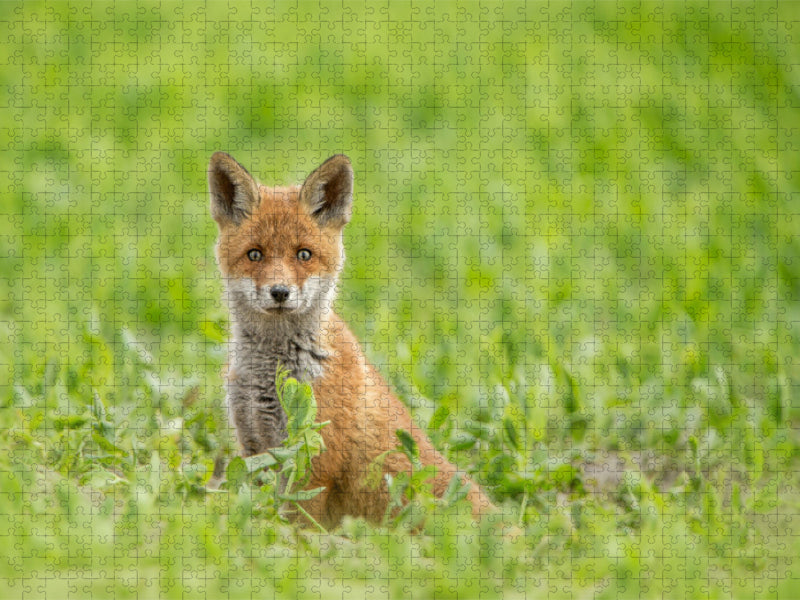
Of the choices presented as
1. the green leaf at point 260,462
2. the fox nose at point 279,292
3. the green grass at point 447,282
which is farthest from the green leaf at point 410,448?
the fox nose at point 279,292

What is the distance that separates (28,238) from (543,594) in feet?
20.6

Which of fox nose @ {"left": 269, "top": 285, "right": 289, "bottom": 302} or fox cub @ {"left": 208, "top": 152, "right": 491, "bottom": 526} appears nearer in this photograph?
fox nose @ {"left": 269, "top": 285, "right": 289, "bottom": 302}

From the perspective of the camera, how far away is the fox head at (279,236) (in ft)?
18.1

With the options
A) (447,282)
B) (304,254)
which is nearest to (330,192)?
(304,254)

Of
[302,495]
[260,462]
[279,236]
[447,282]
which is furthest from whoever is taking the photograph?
[447,282]

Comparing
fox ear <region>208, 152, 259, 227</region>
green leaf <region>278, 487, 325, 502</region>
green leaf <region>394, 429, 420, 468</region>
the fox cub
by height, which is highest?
fox ear <region>208, 152, 259, 227</region>

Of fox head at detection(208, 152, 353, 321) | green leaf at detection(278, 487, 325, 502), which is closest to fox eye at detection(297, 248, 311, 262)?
fox head at detection(208, 152, 353, 321)

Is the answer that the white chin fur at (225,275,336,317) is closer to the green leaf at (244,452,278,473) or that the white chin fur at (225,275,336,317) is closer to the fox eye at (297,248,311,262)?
the fox eye at (297,248,311,262)

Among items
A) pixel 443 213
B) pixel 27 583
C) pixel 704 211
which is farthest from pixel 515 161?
pixel 27 583

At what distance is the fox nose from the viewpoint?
17.8ft

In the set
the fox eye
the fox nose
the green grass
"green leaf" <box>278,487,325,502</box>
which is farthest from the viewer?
the fox eye

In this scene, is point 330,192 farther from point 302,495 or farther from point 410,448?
point 302,495

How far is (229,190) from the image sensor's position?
5738 millimetres

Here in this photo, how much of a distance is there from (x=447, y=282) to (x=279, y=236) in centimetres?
382
